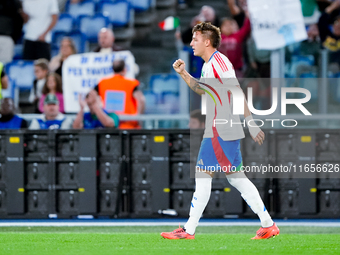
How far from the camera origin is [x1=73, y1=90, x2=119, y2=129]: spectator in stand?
942cm

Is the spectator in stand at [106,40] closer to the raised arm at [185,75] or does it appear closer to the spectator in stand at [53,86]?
the spectator in stand at [53,86]

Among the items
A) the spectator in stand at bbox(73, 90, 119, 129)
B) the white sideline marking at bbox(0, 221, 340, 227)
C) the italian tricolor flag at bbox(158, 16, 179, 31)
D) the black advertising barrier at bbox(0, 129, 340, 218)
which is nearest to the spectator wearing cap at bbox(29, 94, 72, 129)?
the spectator in stand at bbox(73, 90, 119, 129)

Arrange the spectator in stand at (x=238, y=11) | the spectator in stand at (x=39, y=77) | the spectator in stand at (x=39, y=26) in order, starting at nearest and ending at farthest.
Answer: the spectator in stand at (x=39, y=77)
the spectator in stand at (x=238, y=11)
the spectator in stand at (x=39, y=26)

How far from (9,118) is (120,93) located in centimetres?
185

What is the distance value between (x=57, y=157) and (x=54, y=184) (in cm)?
41

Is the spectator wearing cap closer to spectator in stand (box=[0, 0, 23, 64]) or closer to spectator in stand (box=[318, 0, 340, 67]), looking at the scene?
spectator in stand (box=[0, 0, 23, 64])

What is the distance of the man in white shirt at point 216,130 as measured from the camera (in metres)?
5.66

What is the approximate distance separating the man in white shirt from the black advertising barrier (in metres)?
3.17

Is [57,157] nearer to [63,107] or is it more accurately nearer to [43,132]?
[43,132]

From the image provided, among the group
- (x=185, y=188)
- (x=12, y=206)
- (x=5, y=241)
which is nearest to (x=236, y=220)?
(x=185, y=188)

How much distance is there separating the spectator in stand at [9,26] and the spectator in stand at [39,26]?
202 mm

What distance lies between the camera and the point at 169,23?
12672mm

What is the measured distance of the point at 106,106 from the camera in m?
10.3

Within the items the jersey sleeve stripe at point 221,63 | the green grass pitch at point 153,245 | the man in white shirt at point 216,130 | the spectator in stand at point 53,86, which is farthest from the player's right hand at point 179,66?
the spectator in stand at point 53,86
